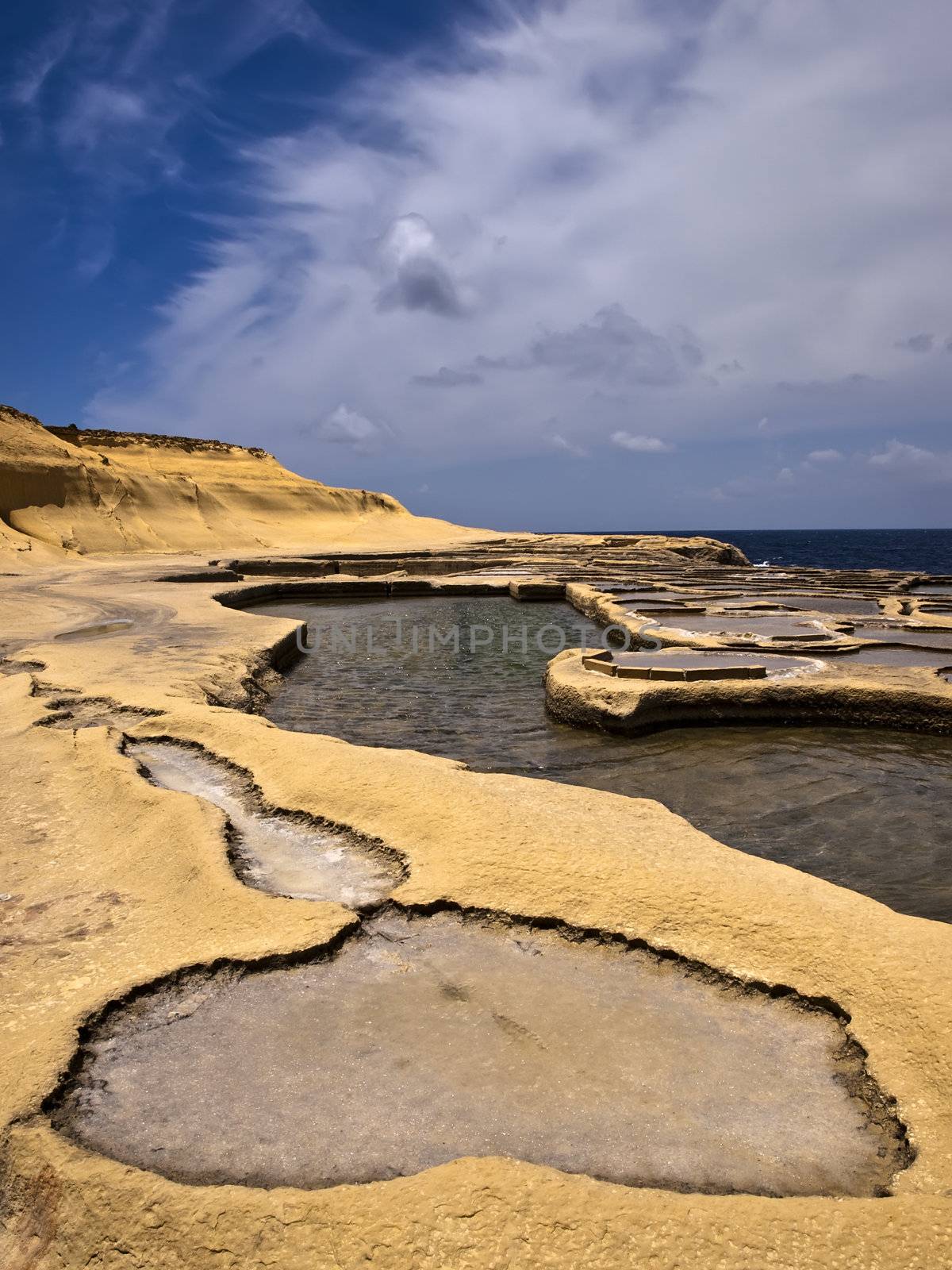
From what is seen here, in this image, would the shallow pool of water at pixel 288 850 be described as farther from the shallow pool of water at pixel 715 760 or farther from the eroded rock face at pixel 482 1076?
the shallow pool of water at pixel 715 760

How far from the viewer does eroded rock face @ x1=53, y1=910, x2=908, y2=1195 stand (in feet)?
7.18

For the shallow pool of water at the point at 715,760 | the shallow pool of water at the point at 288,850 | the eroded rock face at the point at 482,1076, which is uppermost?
the shallow pool of water at the point at 288,850

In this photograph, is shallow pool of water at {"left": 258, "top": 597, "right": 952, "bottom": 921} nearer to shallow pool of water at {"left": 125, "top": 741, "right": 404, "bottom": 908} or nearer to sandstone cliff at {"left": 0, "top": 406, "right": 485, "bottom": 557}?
shallow pool of water at {"left": 125, "top": 741, "right": 404, "bottom": 908}

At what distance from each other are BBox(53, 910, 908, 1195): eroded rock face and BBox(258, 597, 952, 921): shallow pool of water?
2485 millimetres

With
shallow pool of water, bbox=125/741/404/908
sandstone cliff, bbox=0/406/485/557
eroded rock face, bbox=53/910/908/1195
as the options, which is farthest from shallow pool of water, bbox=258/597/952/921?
sandstone cliff, bbox=0/406/485/557

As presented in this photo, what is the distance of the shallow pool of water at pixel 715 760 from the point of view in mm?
5422

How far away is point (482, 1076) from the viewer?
2496 millimetres

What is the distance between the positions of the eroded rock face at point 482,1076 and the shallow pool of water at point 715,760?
8.15 ft

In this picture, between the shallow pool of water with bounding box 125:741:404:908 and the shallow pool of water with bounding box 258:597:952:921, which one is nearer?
the shallow pool of water with bounding box 125:741:404:908

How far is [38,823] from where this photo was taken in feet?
14.7

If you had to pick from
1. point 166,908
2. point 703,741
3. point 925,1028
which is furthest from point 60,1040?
point 703,741

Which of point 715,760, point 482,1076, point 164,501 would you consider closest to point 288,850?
point 482,1076

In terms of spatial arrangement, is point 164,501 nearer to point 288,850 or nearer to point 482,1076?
point 288,850

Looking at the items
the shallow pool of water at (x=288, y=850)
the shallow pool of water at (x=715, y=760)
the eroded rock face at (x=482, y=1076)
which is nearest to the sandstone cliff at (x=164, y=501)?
the shallow pool of water at (x=715, y=760)
